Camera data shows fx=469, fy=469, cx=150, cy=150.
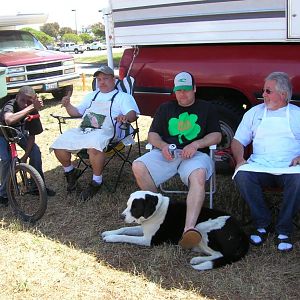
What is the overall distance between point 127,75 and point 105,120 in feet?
1.84

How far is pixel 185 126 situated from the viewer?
12.0 ft

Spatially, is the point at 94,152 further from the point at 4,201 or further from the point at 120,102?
the point at 4,201

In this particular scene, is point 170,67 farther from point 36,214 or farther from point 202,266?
point 202,266

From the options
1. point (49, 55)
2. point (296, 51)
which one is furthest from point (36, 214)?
point (49, 55)

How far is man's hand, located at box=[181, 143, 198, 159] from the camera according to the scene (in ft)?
11.3

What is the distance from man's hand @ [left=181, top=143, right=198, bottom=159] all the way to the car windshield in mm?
7119

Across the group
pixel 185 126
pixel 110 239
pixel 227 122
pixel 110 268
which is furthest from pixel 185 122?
pixel 110 268

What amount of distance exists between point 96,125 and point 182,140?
109 centimetres

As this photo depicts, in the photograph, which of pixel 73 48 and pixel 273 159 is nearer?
pixel 273 159

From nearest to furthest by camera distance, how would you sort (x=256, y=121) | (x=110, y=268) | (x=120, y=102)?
(x=110, y=268)
(x=256, y=121)
(x=120, y=102)

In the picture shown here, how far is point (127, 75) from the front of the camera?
467 centimetres

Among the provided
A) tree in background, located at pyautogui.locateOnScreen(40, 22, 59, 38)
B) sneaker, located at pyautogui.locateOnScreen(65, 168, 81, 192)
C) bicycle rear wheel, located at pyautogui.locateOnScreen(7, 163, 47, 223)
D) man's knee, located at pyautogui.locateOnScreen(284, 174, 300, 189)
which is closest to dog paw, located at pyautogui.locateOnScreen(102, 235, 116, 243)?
bicycle rear wheel, located at pyautogui.locateOnScreen(7, 163, 47, 223)

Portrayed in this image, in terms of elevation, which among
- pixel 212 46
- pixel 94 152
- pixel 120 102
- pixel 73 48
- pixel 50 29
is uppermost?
pixel 50 29

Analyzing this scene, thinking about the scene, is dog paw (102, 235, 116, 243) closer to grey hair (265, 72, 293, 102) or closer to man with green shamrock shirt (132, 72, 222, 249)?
man with green shamrock shirt (132, 72, 222, 249)
